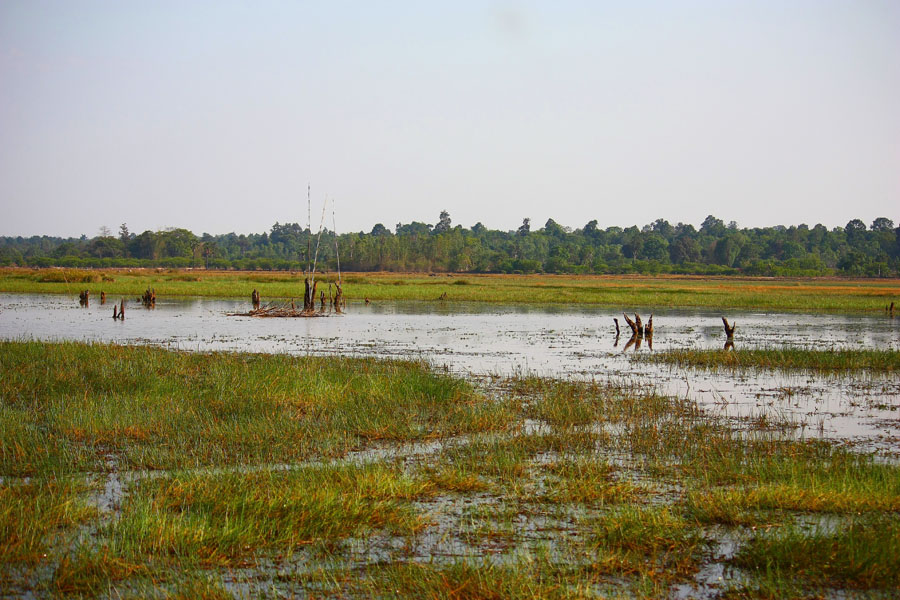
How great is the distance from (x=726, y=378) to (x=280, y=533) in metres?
15.3

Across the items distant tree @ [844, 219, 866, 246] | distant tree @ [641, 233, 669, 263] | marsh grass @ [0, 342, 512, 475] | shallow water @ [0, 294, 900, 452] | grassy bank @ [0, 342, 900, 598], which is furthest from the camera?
distant tree @ [844, 219, 866, 246]

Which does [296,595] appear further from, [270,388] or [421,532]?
[270,388]

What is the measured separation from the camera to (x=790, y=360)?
74.9 ft

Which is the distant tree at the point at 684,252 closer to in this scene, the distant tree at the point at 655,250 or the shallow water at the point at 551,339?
the distant tree at the point at 655,250

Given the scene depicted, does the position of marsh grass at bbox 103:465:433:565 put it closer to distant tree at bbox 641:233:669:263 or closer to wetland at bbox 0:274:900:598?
wetland at bbox 0:274:900:598

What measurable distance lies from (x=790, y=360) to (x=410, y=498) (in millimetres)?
17029

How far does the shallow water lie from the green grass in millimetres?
1004

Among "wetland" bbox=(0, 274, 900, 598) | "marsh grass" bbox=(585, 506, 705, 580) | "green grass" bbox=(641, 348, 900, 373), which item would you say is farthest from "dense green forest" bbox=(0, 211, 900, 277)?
"marsh grass" bbox=(585, 506, 705, 580)

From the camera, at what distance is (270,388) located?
14758 mm

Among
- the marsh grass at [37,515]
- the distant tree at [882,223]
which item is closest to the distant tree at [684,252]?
the distant tree at [882,223]

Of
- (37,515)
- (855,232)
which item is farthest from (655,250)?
(37,515)

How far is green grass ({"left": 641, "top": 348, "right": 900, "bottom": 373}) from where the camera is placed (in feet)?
72.5

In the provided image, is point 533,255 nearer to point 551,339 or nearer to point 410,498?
point 551,339

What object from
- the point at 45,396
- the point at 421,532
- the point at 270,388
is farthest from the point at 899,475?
the point at 45,396
